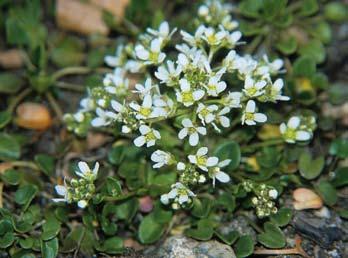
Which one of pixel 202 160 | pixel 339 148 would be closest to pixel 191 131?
pixel 202 160

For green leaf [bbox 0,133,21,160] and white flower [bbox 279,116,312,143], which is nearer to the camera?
white flower [bbox 279,116,312,143]

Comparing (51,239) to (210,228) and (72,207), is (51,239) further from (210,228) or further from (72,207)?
(210,228)

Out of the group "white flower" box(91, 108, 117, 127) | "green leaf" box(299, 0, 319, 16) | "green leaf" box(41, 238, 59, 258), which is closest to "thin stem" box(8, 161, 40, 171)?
"white flower" box(91, 108, 117, 127)

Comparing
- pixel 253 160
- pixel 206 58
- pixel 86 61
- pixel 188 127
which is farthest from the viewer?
pixel 86 61

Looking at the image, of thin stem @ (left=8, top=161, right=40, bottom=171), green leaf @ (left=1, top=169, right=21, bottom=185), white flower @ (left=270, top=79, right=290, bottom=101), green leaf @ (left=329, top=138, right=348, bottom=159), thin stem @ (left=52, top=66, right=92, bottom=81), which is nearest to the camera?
white flower @ (left=270, top=79, right=290, bottom=101)

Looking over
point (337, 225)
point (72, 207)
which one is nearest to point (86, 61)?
point (72, 207)

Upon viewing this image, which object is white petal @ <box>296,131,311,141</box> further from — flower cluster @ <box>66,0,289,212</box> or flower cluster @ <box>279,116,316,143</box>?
flower cluster @ <box>66,0,289,212</box>

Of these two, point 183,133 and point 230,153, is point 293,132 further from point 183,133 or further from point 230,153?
point 183,133
